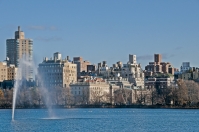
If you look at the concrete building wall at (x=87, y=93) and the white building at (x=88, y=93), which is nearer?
the white building at (x=88, y=93)

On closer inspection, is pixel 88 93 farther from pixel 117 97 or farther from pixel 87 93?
pixel 117 97

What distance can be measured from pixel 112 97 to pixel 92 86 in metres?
7.54

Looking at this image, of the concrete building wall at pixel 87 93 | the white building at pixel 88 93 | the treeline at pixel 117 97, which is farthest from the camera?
the concrete building wall at pixel 87 93

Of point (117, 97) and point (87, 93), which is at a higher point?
point (87, 93)

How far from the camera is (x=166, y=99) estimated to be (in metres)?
166

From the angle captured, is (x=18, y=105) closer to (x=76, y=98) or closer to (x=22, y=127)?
(x=76, y=98)

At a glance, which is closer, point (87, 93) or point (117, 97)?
point (117, 97)

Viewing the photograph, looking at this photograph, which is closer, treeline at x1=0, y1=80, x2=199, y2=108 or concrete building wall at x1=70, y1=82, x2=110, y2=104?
treeline at x1=0, y1=80, x2=199, y2=108

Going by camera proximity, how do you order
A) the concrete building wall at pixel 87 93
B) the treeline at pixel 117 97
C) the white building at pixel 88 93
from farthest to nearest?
the concrete building wall at pixel 87 93 < the white building at pixel 88 93 < the treeline at pixel 117 97

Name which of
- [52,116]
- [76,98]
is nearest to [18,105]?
[76,98]

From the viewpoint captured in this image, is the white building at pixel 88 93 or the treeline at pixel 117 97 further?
the white building at pixel 88 93

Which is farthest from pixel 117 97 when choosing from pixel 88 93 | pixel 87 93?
pixel 87 93

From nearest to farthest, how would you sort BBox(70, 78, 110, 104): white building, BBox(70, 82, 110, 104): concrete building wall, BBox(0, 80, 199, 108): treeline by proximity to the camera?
BBox(0, 80, 199, 108): treeline < BBox(70, 78, 110, 104): white building < BBox(70, 82, 110, 104): concrete building wall

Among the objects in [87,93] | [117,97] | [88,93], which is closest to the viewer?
[117,97]
